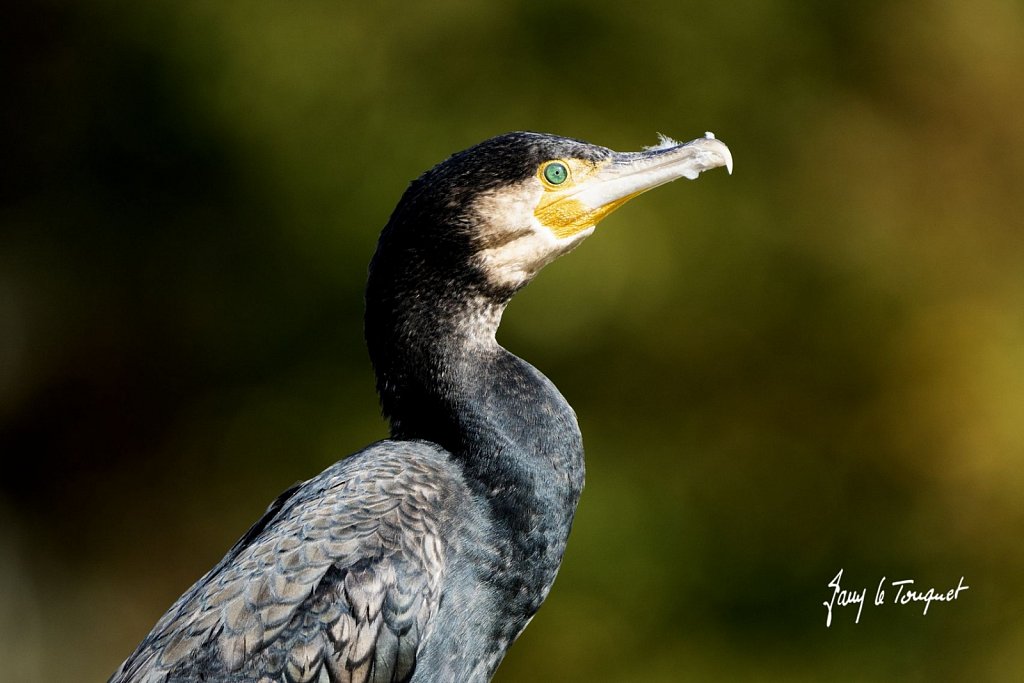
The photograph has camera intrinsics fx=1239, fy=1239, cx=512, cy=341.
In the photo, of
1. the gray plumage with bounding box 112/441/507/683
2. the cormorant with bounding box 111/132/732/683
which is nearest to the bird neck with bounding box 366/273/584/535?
the cormorant with bounding box 111/132/732/683

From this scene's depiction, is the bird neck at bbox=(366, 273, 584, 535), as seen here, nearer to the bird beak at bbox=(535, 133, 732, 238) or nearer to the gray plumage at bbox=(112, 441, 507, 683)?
the gray plumage at bbox=(112, 441, 507, 683)

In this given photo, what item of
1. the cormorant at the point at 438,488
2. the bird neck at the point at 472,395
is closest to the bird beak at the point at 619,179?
the cormorant at the point at 438,488

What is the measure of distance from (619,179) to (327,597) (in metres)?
1.37

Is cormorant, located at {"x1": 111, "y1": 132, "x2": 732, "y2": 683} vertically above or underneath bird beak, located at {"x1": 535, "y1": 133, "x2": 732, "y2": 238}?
underneath

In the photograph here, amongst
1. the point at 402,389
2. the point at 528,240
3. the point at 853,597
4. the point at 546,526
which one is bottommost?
the point at 546,526

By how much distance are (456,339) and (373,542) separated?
24.0 inches

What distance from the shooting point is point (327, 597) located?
2820mm

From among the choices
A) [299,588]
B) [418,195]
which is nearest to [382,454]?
[299,588]

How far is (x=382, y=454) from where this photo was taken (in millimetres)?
3117

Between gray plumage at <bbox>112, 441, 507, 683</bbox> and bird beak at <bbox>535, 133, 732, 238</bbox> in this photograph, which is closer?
gray plumage at <bbox>112, 441, 507, 683</bbox>

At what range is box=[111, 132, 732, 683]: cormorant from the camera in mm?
2816

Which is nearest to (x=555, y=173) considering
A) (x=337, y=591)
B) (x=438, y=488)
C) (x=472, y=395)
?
(x=472, y=395)

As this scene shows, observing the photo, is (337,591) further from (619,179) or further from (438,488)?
(619,179)

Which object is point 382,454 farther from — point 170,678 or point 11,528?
point 11,528
